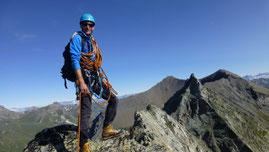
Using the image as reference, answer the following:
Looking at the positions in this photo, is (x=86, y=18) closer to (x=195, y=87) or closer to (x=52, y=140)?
(x=52, y=140)

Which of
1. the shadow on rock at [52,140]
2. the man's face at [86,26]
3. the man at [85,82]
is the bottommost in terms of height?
the shadow on rock at [52,140]

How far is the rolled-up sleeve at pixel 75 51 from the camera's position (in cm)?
624

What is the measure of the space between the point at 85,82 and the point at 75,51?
153cm

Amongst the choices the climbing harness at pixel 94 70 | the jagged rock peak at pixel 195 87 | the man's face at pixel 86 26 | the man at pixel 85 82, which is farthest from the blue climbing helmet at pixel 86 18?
the jagged rock peak at pixel 195 87

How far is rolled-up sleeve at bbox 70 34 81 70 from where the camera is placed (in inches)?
246

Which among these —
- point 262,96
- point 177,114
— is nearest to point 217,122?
A: point 177,114

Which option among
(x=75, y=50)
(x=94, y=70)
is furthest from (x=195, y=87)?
(x=75, y=50)

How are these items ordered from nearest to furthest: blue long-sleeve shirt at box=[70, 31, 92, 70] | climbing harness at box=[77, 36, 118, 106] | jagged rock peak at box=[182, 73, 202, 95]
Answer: blue long-sleeve shirt at box=[70, 31, 92, 70]
climbing harness at box=[77, 36, 118, 106]
jagged rock peak at box=[182, 73, 202, 95]

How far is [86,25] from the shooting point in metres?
7.27

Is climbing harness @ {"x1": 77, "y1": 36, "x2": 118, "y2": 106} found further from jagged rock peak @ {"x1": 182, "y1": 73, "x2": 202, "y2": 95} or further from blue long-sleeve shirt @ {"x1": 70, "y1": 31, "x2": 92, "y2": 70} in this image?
jagged rock peak @ {"x1": 182, "y1": 73, "x2": 202, "y2": 95}

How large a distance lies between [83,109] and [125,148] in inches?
120

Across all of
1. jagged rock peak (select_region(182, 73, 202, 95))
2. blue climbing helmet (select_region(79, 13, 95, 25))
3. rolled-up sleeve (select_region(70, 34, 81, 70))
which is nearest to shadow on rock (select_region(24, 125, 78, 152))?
rolled-up sleeve (select_region(70, 34, 81, 70))

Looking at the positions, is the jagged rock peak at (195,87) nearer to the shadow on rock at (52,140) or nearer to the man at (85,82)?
the man at (85,82)

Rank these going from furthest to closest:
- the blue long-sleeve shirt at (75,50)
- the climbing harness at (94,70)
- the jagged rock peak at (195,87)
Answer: the jagged rock peak at (195,87), the climbing harness at (94,70), the blue long-sleeve shirt at (75,50)
